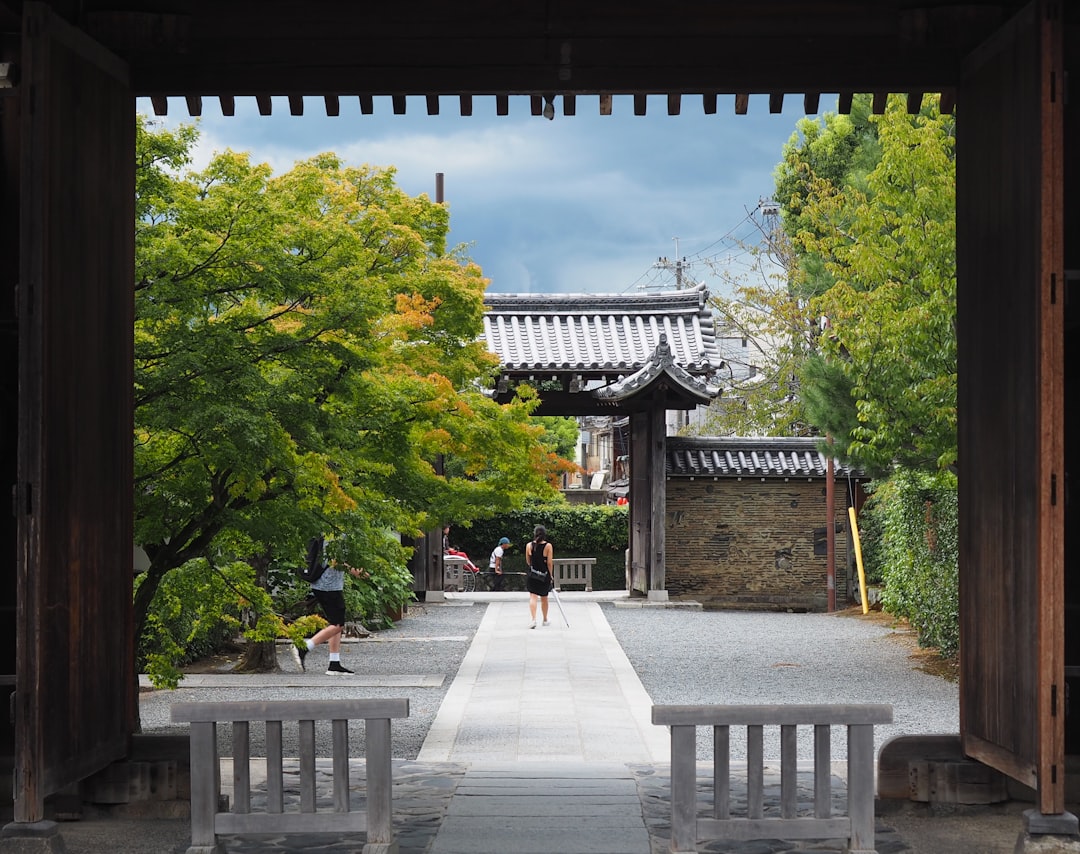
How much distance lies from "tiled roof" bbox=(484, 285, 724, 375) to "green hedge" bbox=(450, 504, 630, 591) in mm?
6699

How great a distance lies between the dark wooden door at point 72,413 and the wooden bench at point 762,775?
2.66 m

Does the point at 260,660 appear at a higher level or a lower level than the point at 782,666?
higher

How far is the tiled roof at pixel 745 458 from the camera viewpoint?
24.9 meters

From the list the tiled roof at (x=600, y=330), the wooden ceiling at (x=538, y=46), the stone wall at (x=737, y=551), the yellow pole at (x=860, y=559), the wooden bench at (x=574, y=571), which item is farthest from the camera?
the wooden bench at (x=574, y=571)

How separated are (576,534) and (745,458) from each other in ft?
24.6

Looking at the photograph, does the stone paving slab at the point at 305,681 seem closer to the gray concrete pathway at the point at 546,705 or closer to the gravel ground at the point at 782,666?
the gray concrete pathway at the point at 546,705

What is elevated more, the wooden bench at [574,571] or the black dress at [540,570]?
the black dress at [540,570]

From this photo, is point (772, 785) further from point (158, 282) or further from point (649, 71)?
point (158, 282)

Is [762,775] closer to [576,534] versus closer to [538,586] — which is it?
[538,586]

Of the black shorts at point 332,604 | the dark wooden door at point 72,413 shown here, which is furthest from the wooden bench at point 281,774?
the black shorts at point 332,604

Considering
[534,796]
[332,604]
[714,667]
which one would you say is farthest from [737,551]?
[534,796]

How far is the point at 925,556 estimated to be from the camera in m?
15.6

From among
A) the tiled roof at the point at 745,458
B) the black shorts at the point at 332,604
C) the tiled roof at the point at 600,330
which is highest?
the tiled roof at the point at 600,330

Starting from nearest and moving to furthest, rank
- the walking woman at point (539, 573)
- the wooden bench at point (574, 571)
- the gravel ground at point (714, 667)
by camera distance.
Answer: the gravel ground at point (714, 667), the walking woman at point (539, 573), the wooden bench at point (574, 571)
